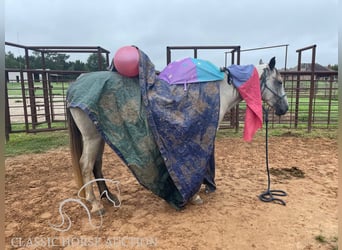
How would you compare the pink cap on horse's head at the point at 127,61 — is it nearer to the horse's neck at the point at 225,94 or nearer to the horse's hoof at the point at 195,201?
the horse's neck at the point at 225,94

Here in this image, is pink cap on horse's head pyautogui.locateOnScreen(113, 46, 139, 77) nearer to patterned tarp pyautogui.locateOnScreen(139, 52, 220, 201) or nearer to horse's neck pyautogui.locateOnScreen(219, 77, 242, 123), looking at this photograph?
patterned tarp pyautogui.locateOnScreen(139, 52, 220, 201)

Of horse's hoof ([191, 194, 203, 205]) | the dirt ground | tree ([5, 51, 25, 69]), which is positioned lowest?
the dirt ground

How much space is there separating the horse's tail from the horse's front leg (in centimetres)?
7

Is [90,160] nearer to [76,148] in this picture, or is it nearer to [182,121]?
[76,148]

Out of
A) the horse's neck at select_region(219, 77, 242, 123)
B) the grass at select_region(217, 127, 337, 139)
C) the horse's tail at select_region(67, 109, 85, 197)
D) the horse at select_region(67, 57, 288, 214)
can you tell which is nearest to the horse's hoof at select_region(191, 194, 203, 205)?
the horse at select_region(67, 57, 288, 214)

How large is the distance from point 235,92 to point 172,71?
0.74 meters

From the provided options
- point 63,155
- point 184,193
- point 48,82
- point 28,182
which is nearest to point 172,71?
point 184,193

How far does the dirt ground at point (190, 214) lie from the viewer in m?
2.07

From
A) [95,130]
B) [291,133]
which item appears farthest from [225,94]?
[291,133]

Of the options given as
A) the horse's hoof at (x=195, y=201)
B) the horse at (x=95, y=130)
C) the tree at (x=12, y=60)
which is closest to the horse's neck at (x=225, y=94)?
the horse at (x=95, y=130)

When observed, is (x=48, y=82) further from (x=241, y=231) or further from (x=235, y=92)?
(x=241, y=231)

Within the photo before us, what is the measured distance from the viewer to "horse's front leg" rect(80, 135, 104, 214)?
2.45 metres

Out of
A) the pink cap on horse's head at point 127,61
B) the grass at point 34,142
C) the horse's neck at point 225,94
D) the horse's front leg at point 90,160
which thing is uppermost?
the pink cap on horse's head at point 127,61

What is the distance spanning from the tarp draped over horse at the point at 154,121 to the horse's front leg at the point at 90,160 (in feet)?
0.71
